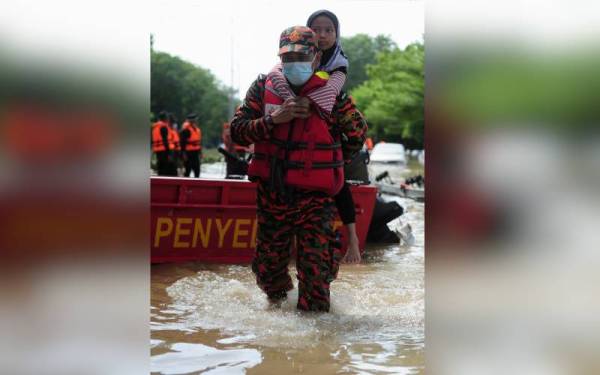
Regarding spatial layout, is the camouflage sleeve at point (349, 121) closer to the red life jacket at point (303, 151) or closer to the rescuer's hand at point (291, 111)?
the red life jacket at point (303, 151)

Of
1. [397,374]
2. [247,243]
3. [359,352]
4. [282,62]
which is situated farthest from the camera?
[247,243]

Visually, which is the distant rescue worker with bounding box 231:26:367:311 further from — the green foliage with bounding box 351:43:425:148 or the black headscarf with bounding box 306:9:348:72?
the green foliage with bounding box 351:43:425:148

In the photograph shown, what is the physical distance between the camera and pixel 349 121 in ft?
14.2

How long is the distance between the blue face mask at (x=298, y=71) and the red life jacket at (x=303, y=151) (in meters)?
0.04

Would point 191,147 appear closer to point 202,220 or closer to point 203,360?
point 202,220

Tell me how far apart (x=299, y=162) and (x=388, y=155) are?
30.8 m

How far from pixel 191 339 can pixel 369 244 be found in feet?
16.5

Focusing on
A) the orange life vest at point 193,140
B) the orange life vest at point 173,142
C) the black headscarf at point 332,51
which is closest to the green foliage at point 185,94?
the orange life vest at point 173,142

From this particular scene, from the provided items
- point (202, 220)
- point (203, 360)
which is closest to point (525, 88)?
point (203, 360)

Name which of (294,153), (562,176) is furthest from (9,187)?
(294,153)

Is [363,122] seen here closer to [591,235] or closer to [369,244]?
[591,235]

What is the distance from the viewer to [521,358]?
4.47ft

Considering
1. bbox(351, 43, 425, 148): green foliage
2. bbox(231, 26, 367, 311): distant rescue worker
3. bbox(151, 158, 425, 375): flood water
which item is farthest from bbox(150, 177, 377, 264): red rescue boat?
bbox(351, 43, 425, 148): green foliage

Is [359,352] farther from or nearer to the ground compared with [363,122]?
nearer to the ground
